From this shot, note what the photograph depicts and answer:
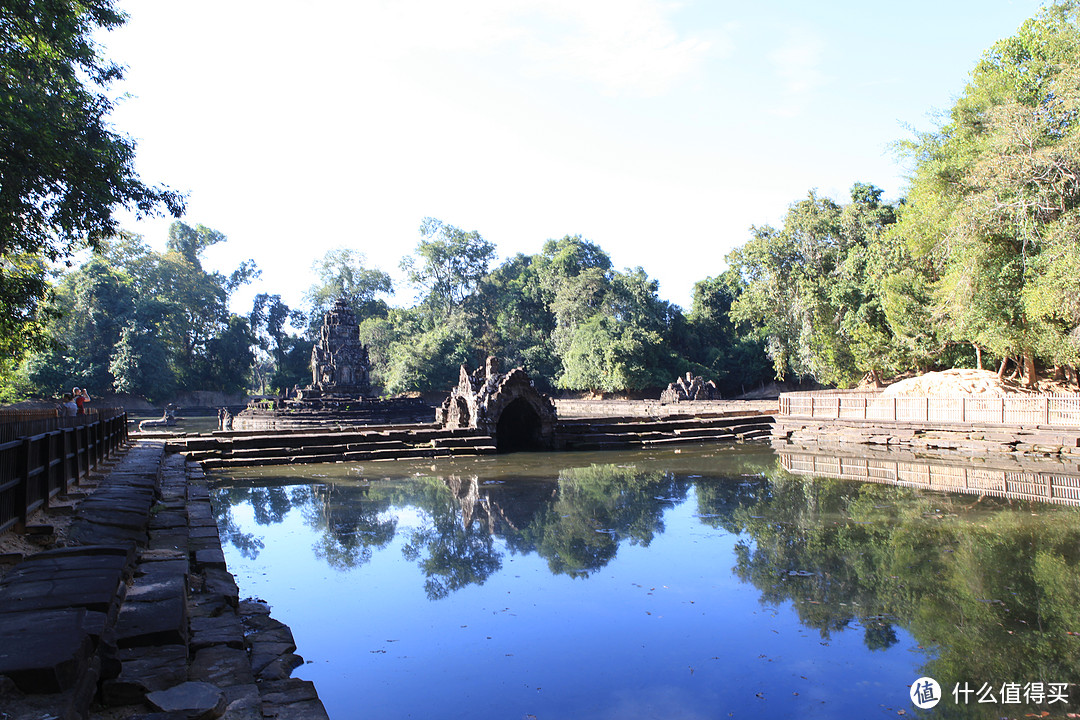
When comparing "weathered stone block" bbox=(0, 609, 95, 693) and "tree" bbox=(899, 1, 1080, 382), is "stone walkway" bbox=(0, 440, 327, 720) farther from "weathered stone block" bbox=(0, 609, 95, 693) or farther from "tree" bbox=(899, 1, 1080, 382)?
"tree" bbox=(899, 1, 1080, 382)

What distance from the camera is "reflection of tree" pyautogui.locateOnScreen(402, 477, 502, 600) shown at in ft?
19.4

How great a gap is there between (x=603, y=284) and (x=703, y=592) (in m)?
38.5

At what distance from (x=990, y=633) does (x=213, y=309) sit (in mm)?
63008

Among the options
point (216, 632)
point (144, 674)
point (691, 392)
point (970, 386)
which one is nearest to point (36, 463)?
point (216, 632)

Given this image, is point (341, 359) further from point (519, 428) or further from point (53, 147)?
point (53, 147)

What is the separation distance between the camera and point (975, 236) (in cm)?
1722

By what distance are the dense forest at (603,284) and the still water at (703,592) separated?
232 inches

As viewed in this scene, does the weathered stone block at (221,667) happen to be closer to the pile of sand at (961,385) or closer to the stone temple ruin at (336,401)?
the pile of sand at (961,385)

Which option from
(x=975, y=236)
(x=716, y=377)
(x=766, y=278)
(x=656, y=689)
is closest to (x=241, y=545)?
(x=656, y=689)

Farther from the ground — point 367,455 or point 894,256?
point 894,256

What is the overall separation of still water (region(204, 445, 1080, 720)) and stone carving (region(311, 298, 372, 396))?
2402cm

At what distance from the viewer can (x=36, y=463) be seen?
5184 millimetres

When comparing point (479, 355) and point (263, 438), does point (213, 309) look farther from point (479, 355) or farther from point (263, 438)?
point (263, 438)

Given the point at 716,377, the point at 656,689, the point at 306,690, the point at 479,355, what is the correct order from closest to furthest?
1. the point at 306,690
2. the point at 656,689
3. the point at 716,377
4. the point at 479,355
